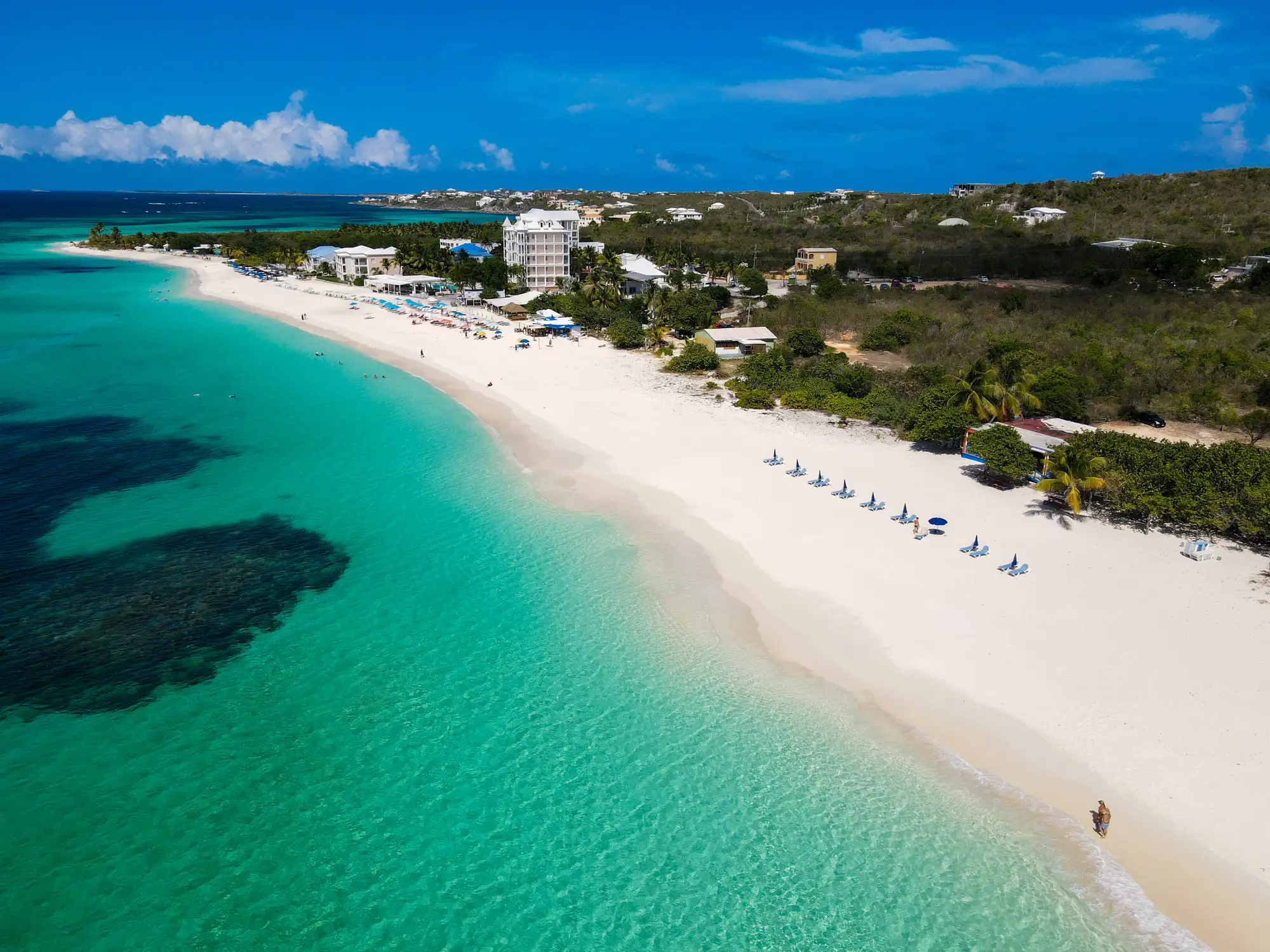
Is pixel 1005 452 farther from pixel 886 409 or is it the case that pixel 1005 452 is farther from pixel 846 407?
pixel 846 407

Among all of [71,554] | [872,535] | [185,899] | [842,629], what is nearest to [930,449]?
[872,535]

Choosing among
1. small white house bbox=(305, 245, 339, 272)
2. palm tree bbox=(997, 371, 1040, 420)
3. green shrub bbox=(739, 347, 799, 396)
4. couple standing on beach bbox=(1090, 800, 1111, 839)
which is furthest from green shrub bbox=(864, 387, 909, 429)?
small white house bbox=(305, 245, 339, 272)

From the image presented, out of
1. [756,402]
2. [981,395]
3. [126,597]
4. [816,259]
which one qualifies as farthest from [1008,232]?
[126,597]

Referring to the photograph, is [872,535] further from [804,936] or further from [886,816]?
[804,936]

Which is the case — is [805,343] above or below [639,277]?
below

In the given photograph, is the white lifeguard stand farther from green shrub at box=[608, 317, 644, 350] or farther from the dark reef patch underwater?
green shrub at box=[608, 317, 644, 350]

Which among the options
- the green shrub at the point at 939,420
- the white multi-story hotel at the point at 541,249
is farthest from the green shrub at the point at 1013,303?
the white multi-story hotel at the point at 541,249

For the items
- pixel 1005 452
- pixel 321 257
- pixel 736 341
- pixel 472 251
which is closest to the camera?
pixel 1005 452
